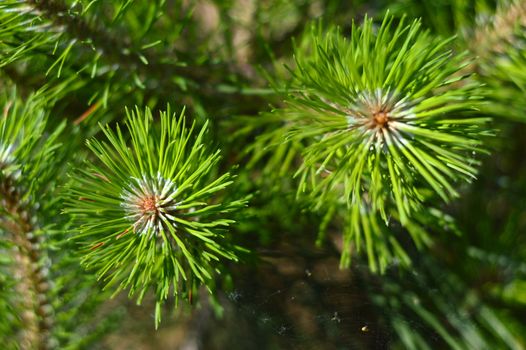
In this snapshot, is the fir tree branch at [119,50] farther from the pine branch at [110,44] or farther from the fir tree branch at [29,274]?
the fir tree branch at [29,274]

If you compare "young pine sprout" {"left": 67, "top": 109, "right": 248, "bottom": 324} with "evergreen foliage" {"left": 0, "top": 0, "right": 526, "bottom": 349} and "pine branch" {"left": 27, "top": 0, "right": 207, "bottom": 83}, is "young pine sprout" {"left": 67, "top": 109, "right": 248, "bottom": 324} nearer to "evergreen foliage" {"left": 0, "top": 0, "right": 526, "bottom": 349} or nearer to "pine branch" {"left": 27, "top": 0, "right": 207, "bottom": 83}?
"evergreen foliage" {"left": 0, "top": 0, "right": 526, "bottom": 349}

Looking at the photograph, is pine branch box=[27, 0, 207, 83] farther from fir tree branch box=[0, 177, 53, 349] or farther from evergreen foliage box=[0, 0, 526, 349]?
fir tree branch box=[0, 177, 53, 349]

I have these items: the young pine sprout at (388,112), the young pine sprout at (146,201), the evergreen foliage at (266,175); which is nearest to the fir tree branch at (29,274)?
the evergreen foliage at (266,175)

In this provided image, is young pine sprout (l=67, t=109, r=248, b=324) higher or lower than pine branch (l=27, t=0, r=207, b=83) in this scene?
lower

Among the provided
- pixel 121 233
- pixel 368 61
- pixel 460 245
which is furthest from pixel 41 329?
pixel 460 245

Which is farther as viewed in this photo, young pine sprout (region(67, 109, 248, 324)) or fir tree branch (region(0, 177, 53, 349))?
fir tree branch (region(0, 177, 53, 349))

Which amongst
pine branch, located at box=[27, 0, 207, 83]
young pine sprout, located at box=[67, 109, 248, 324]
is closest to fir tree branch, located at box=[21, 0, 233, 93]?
pine branch, located at box=[27, 0, 207, 83]

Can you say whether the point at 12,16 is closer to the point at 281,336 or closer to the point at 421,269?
the point at 281,336

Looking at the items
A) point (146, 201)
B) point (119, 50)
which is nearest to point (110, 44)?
point (119, 50)

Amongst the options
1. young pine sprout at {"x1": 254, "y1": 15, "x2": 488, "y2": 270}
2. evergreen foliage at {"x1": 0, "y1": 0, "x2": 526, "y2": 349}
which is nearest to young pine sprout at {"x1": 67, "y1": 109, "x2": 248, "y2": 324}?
evergreen foliage at {"x1": 0, "y1": 0, "x2": 526, "y2": 349}
